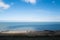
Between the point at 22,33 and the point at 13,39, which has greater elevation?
the point at 22,33

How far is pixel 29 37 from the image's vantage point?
2.58 m

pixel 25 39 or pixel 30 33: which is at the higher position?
pixel 30 33

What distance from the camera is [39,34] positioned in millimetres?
2523

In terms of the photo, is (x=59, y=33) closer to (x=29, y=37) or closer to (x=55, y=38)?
(x=55, y=38)

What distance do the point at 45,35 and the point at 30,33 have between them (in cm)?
41

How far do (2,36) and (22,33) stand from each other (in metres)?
0.53

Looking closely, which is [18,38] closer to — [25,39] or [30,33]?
[25,39]

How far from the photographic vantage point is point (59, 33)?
8.29ft

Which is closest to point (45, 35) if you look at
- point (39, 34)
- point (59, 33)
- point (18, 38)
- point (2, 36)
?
point (39, 34)

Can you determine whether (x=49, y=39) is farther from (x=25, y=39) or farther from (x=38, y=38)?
(x=25, y=39)

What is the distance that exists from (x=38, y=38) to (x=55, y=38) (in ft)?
1.51

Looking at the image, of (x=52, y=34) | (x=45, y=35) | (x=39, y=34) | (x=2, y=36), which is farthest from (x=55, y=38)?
(x=2, y=36)

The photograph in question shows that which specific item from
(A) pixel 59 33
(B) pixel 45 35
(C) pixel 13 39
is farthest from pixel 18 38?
(A) pixel 59 33

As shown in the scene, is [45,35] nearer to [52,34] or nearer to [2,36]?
[52,34]
